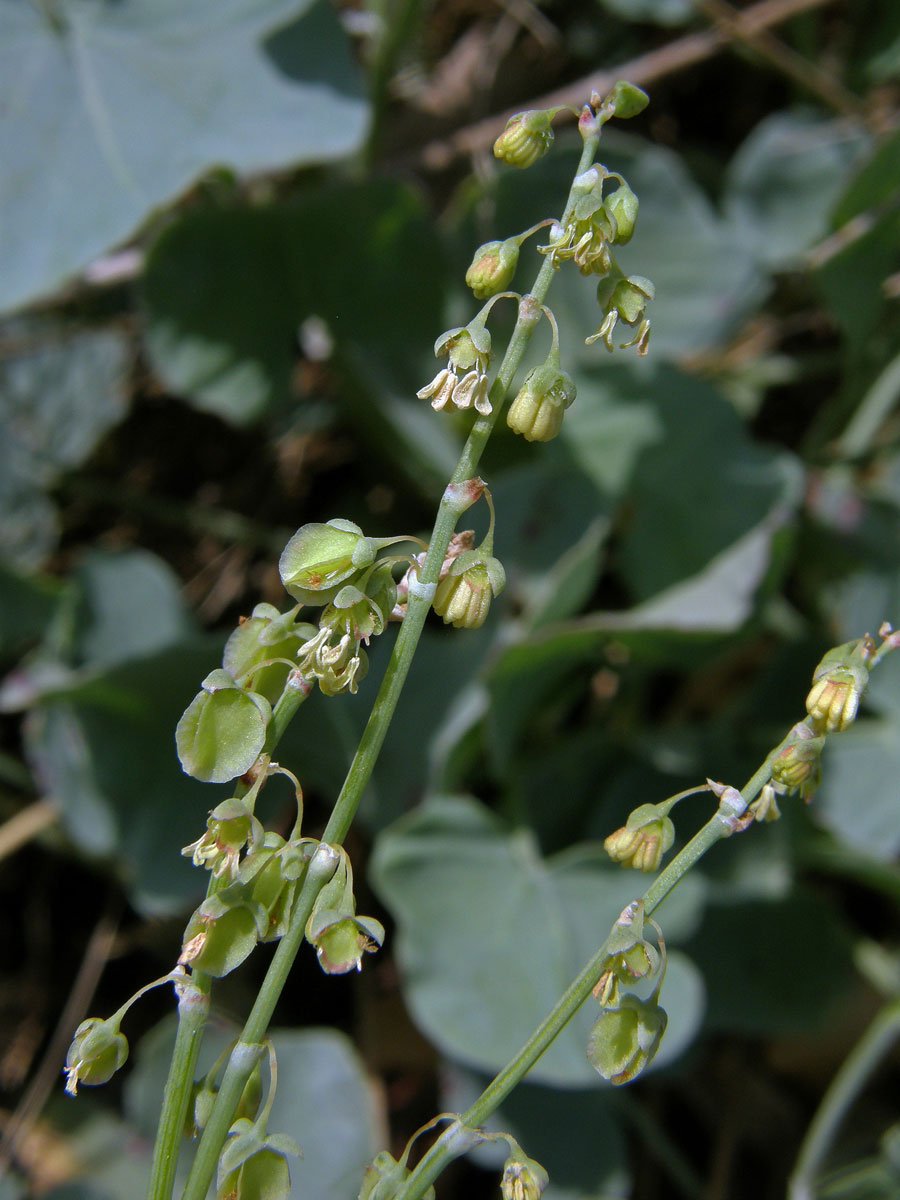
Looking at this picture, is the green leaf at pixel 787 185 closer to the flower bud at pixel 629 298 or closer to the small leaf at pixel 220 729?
the flower bud at pixel 629 298

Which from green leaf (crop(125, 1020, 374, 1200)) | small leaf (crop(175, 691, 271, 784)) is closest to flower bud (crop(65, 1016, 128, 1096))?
small leaf (crop(175, 691, 271, 784))

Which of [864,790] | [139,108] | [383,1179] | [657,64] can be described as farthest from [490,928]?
[657,64]

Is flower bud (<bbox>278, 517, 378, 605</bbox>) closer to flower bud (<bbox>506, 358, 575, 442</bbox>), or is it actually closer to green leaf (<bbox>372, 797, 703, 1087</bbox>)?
flower bud (<bbox>506, 358, 575, 442</bbox>)

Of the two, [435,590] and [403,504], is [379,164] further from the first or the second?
[435,590]

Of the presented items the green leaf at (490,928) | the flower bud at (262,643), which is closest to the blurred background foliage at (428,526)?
the green leaf at (490,928)

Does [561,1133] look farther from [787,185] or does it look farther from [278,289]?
[787,185]

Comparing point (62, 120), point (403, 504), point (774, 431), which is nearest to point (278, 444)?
point (403, 504)
